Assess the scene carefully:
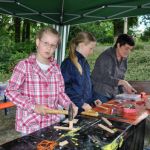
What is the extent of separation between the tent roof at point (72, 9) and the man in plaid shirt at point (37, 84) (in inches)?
85.9

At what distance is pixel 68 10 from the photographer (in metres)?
4.77

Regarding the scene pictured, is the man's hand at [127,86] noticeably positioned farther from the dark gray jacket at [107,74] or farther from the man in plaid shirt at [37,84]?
the man in plaid shirt at [37,84]

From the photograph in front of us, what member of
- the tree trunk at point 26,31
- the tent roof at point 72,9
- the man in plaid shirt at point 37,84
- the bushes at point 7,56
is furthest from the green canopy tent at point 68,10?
the tree trunk at point 26,31

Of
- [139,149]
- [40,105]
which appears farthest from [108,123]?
[139,149]

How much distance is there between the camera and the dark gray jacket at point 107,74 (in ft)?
11.5

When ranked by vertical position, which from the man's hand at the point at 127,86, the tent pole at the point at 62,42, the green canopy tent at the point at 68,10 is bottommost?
the man's hand at the point at 127,86

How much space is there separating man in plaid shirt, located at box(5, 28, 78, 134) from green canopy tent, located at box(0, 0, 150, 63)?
2183 millimetres

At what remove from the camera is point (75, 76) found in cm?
275

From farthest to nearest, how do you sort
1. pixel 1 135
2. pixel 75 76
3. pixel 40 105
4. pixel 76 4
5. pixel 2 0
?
pixel 1 135 < pixel 76 4 < pixel 2 0 < pixel 75 76 < pixel 40 105

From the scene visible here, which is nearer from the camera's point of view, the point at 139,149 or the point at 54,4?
the point at 139,149

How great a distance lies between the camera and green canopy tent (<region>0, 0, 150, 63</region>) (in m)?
4.33

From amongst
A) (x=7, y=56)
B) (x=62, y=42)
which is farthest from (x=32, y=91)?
(x=7, y=56)

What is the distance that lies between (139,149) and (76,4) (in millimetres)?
2349

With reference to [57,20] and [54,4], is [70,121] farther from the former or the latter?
[57,20]
